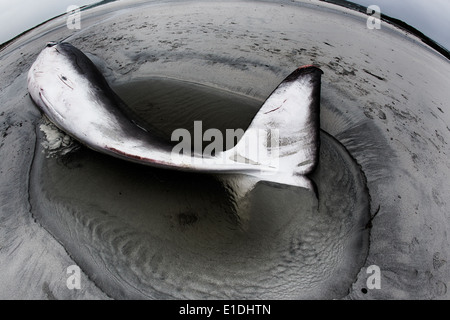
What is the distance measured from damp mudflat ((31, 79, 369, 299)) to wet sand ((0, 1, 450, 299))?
1 centimetres

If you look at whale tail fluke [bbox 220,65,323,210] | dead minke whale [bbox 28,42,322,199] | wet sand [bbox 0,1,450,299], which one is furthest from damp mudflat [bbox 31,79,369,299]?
dead minke whale [bbox 28,42,322,199]

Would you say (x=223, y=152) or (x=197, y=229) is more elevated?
(x=223, y=152)

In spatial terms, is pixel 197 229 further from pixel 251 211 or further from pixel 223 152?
pixel 223 152

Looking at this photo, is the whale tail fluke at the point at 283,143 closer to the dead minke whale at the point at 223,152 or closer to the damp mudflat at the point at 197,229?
the dead minke whale at the point at 223,152

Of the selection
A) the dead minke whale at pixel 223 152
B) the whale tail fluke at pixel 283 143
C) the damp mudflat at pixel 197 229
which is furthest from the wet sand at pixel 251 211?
the dead minke whale at pixel 223 152

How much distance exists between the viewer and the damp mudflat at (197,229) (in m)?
3.05

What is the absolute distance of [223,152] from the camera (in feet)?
11.4

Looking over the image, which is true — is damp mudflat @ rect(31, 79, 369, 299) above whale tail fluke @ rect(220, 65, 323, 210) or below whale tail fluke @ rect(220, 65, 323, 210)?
below

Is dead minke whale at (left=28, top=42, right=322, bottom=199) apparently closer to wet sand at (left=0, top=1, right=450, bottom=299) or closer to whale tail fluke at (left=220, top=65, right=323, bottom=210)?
whale tail fluke at (left=220, top=65, right=323, bottom=210)

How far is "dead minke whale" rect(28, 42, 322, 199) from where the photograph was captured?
3.36 m

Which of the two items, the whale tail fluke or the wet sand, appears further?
the whale tail fluke

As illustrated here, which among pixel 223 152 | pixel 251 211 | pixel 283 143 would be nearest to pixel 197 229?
pixel 251 211

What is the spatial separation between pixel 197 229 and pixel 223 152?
2.81 ft
